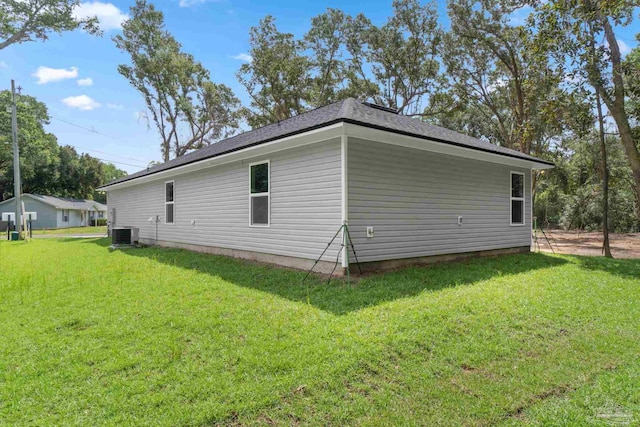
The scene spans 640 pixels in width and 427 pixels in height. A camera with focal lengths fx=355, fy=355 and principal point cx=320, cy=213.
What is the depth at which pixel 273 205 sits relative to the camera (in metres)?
7.62

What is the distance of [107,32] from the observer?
22641 millimetres

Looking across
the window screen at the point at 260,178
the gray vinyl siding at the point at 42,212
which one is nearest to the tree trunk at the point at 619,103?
the window screen at the point at 260,178

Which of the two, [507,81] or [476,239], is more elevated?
[507,81]

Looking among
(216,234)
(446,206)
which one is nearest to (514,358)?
(446,206)

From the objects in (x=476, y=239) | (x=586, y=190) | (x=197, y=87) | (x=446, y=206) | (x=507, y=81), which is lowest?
(x=476, y=239)

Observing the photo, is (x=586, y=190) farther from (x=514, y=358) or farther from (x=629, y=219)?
(x=514, y=358)

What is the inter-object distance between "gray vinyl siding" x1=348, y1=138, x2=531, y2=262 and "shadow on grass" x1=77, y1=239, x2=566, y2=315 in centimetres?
53

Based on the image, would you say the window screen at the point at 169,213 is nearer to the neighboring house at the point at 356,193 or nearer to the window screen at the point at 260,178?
the neighboring house at the point at 356,193

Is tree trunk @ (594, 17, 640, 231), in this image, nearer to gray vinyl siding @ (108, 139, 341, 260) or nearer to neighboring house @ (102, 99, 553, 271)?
neighboring house @ (102, 99, 553, 271)

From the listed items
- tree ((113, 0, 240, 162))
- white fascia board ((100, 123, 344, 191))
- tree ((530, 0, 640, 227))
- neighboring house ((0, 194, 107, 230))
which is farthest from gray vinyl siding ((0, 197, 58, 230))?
tree ((530, 0, 640, 227))

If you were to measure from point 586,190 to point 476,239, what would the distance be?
1823 centimetres

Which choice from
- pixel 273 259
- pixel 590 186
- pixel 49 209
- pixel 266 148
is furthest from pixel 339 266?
pixel 49 209

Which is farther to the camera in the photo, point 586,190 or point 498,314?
point 586,190

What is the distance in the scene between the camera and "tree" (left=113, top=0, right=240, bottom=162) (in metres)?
23.5
